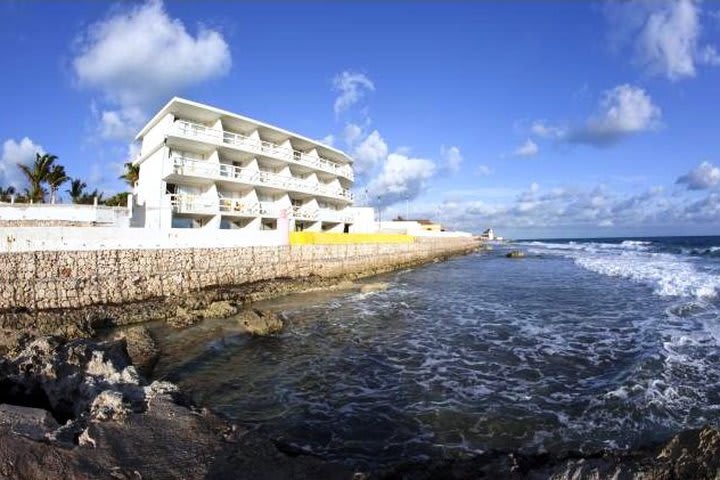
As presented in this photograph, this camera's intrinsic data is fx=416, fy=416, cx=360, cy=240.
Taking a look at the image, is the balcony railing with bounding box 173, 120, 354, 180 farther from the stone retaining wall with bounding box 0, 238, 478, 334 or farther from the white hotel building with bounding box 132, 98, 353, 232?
the stone retaining wall with bounding box 0, 238, 478, 334

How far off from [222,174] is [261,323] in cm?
2160

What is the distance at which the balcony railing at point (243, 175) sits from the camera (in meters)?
29.4

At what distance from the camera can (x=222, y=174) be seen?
106ft

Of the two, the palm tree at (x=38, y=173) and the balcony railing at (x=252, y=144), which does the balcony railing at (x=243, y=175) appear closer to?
the balcony railing at (x=252, y=144)

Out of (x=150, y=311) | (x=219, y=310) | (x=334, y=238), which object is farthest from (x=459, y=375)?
(x=334, y=238)

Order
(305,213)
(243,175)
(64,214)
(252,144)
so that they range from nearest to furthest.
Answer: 1. (64,214)
2. (243,175)
3. (252,144)
4. (305,213)

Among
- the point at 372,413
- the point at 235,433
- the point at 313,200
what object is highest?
the point at 313,200

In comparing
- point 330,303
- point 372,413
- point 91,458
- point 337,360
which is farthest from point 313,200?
point 91,458

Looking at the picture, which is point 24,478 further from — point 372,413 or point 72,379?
point 372,413

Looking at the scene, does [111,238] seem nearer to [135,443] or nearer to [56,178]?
[135,443]

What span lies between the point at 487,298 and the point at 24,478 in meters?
20.0

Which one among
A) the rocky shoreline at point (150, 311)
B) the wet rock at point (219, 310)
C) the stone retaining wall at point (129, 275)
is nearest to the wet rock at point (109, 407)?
the rocky shoreline at point (150, 311)

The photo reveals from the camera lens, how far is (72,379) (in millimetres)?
6938

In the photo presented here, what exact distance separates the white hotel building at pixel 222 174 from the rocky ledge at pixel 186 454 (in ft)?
67.6
